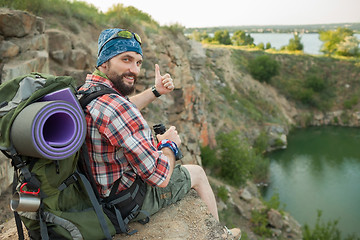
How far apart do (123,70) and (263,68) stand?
33865 mm

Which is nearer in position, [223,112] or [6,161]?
[6,161]

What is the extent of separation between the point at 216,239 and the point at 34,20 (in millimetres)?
5133

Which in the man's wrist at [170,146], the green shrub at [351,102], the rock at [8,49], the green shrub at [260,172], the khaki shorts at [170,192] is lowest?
the green shrub at [260,172]

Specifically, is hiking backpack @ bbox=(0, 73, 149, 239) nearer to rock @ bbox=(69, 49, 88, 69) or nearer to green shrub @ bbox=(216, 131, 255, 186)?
rock @ bbox=(69, 49, 88, 69)

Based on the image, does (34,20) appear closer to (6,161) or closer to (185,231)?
(6,161)

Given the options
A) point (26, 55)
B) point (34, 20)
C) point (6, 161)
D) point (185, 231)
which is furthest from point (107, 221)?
point (34, 20)

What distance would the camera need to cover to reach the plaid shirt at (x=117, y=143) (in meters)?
1.98

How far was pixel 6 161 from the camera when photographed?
4.04 meters

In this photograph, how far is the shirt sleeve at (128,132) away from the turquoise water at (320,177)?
14265 mm

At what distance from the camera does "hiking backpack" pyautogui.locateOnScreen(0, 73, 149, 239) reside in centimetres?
165

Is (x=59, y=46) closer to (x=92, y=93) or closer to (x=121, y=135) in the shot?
(x=92, y=93)

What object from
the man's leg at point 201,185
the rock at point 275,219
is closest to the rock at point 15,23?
the man's leg at point 201,185

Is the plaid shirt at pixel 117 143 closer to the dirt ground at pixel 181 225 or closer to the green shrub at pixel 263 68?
the dirt ground at pixel 181 225

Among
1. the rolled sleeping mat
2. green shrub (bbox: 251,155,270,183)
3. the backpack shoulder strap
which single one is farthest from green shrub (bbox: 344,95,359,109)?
the rolled sleeping mat
